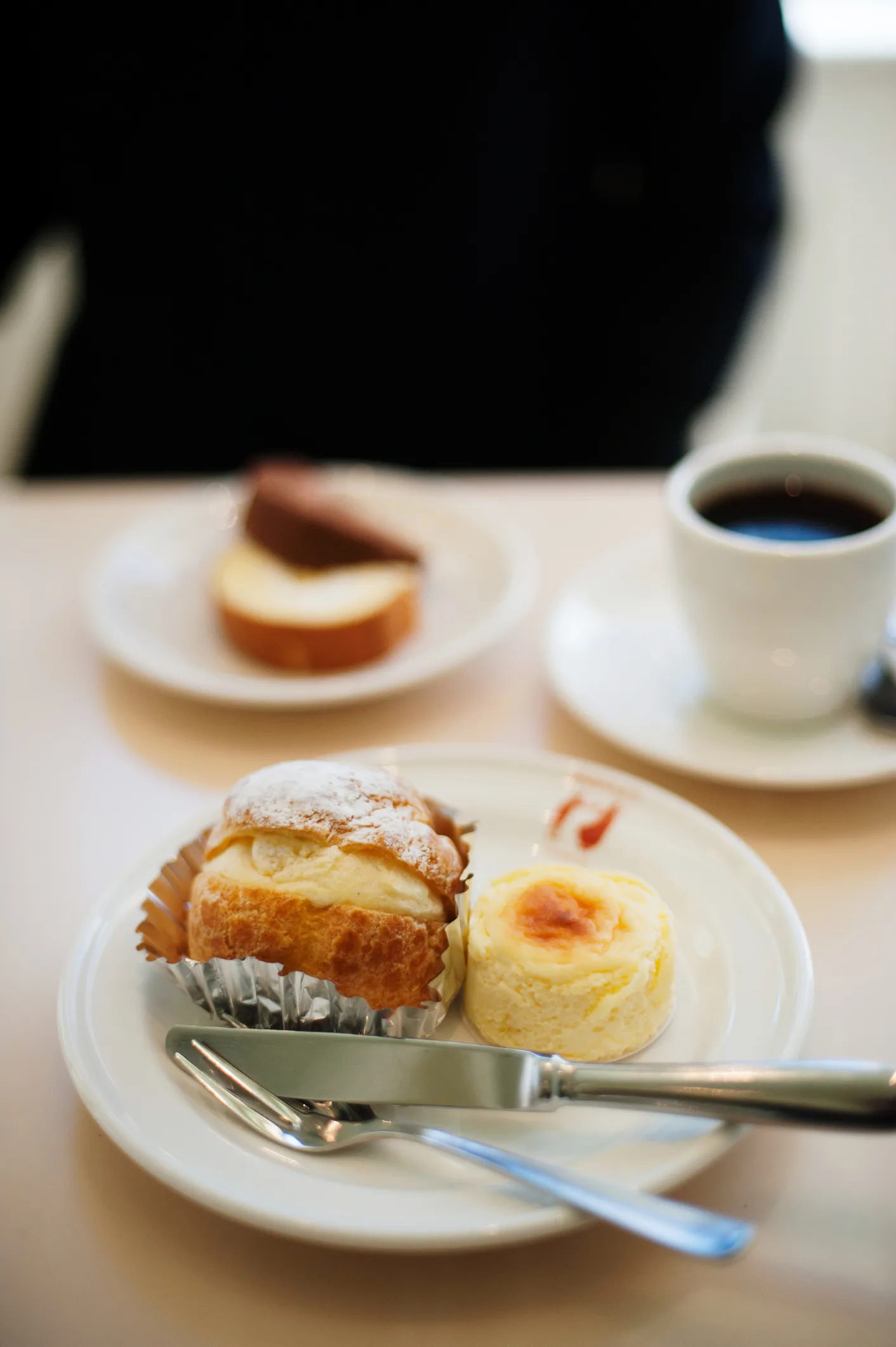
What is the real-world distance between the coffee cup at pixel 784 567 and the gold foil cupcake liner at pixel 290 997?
40 cm

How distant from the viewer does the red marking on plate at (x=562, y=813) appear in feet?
2.75

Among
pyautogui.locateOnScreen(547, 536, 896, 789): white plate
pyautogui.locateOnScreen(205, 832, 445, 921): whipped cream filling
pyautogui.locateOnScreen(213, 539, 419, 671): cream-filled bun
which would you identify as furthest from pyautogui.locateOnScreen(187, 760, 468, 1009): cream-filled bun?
pyautogui.locateOnScreen(213, 539, 419, 671): cream-filled bun

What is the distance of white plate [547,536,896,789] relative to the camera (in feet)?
2.97

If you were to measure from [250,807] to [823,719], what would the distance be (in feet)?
1.74

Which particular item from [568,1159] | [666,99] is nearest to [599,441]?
[666,99]

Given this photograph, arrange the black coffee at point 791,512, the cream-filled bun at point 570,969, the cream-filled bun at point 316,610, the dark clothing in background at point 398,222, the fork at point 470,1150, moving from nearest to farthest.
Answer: the fork at point 470,1150 → the cream-filled bun at point 570,969 → the black coffee at point 791,512 → the cream-filled bun at point 316,610 → the dark clothing in background at point 398,222

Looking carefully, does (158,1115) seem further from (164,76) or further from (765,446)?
(164,76)

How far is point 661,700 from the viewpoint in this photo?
1023mm

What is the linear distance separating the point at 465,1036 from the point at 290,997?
0.35 ft

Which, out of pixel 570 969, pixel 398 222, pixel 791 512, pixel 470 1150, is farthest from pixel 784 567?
pixel 398 222

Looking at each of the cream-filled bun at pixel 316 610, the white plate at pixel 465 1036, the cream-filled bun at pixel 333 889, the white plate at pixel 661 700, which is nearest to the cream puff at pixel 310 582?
the cream-filled bun at pixel 316 610

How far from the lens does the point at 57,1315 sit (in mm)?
573

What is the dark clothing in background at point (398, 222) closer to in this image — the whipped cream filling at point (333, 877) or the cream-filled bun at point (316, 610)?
the cream-filled bun at point (316, 610)

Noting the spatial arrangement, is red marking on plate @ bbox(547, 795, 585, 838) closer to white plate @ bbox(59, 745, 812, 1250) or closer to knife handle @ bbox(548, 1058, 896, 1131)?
white plate @ bbox(59, 745, 812, 1250)
